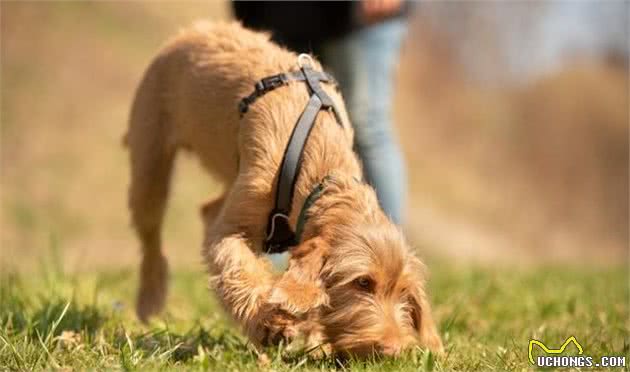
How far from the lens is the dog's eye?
2.84 m

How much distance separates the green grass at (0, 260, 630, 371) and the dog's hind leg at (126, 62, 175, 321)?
0.18 meters

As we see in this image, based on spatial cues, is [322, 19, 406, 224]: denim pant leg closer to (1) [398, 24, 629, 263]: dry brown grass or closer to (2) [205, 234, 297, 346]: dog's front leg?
(2) [205, 234, 297, 346]: dog's front leg

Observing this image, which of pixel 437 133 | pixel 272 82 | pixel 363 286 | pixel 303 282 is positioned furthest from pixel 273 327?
pixel 437 133

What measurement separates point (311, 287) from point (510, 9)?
21.7 metres

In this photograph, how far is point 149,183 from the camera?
4301mm

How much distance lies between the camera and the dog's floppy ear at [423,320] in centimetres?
300

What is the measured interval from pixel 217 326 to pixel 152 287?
943 mm

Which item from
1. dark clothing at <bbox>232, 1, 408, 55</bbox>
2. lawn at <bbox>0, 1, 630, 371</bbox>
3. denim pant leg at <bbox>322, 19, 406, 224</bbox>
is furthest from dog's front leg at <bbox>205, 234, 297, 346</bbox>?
dark clothing at <bbox>232, 1, 408, 55</bbox>

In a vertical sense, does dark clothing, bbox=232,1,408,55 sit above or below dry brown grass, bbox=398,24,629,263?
above

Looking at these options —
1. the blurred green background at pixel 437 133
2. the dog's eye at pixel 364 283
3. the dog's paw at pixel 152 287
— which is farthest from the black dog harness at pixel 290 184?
the blurred green background at pixel 437 133

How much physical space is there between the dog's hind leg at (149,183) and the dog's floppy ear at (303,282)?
1531 millimetres

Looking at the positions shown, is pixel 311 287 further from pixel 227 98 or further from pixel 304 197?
pixel 227 98

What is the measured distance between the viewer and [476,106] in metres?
22.5

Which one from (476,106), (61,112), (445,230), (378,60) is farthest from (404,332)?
(476,106)
